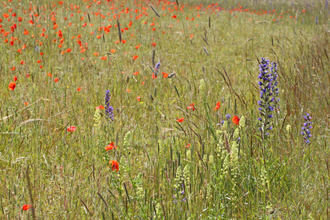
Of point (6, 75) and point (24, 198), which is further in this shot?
point (6, 75)

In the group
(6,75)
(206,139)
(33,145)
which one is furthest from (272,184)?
(6,75)

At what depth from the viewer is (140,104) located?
280cm

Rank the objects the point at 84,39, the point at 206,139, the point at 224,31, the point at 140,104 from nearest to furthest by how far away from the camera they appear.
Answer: the point at 206,139 → the point at 140,104 → the point at 84,39 → the point at 224,31

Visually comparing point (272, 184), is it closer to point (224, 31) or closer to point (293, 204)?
point (293, 204)

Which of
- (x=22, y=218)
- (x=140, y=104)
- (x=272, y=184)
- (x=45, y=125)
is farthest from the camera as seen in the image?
(x=140, y=104)

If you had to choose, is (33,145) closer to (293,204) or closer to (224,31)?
(293,204)

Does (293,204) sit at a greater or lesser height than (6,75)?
lesser

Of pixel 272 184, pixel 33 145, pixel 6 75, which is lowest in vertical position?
pixel 272 184

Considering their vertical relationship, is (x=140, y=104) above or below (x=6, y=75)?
below

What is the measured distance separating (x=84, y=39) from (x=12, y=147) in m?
3.27

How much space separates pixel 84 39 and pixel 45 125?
9.43 ft

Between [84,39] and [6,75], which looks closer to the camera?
[6,75]

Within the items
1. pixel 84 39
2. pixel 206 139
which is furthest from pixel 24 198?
pixel 84 39

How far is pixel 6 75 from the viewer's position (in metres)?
2.83
